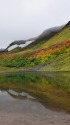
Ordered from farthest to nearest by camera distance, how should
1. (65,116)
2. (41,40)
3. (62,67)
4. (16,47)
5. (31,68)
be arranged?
1. (16,47)
2. (41,40)
3. (31,68)
4. (62,67)
5. (65,116)

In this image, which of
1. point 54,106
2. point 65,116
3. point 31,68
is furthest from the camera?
point 31,68

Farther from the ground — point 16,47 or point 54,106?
point 16,47

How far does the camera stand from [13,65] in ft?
253

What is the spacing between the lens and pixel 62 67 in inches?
2280

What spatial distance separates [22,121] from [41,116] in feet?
3.71

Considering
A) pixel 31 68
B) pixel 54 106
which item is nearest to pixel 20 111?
pixel 54 106

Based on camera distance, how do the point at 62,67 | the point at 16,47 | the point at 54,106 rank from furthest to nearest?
1. the point at 16,47
2. the point at 62,67
3. the point at 54,106

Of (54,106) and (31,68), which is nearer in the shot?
(54,106)

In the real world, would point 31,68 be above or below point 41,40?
below

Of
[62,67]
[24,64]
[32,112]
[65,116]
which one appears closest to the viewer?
[65,116]

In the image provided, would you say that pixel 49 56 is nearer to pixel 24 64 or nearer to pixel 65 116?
pixel 24 64

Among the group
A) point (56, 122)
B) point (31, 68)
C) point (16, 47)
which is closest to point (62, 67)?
point (31, 68)

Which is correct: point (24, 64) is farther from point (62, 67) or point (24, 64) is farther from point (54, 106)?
point (54, 106)

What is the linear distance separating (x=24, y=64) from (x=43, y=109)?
59.8 m
